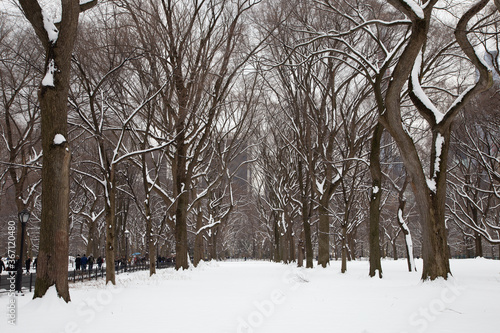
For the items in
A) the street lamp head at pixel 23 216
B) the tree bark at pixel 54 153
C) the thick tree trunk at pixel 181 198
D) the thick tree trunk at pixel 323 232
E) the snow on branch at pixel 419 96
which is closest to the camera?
the tree bark at pixel 54 153

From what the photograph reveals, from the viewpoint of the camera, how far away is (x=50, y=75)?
8.02 m

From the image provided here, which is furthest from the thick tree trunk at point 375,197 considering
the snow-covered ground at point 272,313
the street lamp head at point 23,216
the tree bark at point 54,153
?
the street lamp head at point 23,216

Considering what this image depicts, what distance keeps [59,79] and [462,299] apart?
933 centimetres

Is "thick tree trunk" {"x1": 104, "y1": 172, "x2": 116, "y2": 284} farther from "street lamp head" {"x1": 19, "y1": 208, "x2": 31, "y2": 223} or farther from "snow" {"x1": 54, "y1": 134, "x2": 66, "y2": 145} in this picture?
"snow" {"x1": 54, "y1": 134, "x2": 66, "y2": 145}

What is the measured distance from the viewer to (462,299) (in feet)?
28.3

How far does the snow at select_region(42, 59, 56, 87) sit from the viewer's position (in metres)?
7.99

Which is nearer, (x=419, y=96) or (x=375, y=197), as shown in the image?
(x=419, y=96)

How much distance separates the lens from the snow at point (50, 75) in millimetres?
7988

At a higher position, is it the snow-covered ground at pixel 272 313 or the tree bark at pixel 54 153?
the tree bark at pixel 54 153

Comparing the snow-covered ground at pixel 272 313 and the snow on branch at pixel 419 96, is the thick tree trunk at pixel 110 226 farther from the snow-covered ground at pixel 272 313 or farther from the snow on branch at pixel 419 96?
the snow on branch at pixel 419 96

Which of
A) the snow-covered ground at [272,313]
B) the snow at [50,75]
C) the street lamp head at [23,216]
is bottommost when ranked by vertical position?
the snow-covered ground at [272,313]

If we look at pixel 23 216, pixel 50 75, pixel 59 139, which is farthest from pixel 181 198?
pixel 50 75

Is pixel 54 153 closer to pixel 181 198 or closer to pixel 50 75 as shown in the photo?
pixel 50 75

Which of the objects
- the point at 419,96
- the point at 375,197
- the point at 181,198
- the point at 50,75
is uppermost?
the point at 419,96
